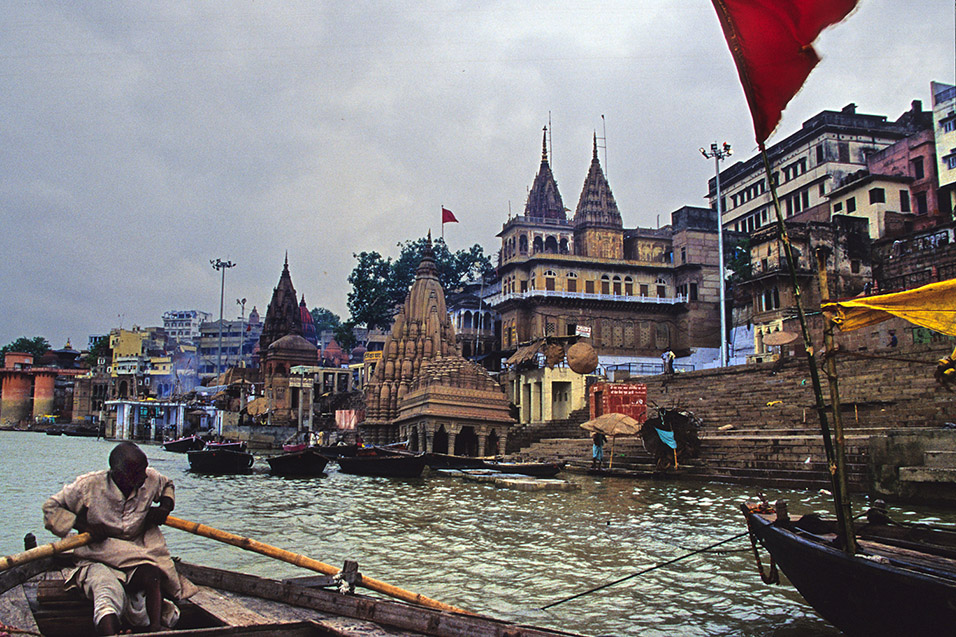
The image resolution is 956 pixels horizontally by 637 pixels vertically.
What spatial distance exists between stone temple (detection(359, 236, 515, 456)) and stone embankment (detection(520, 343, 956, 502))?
2.92 metres

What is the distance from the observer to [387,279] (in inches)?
2219

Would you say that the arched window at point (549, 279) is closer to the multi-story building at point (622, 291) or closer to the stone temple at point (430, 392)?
the multi-story building at point (622, 291)

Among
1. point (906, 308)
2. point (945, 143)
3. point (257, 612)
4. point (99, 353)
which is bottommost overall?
point (257, 612)

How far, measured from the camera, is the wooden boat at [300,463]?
24.1 m

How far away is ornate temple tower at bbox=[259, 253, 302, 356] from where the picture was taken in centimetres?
7450

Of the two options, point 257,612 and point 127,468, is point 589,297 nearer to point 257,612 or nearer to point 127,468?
point 257,612

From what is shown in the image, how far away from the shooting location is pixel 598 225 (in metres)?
52.8

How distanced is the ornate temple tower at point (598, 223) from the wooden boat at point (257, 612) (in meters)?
48.8

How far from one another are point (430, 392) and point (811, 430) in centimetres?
1530

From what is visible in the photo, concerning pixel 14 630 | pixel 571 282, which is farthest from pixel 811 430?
pixel 571 282

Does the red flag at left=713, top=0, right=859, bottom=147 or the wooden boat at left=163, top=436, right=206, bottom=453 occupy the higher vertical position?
the red flag at left=713, top=0, right=859, bottom=147

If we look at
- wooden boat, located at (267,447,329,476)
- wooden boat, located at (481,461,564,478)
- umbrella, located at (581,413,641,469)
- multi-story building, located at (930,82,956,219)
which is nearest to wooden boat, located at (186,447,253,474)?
wooden boat, located at (267,447,329,476)

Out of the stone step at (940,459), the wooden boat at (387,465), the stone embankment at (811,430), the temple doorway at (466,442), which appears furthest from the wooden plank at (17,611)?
the temple doorway at (466,442)

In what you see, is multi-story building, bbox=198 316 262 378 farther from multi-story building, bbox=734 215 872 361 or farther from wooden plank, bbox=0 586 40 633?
wooden plank, bbox=0 586 40 633
